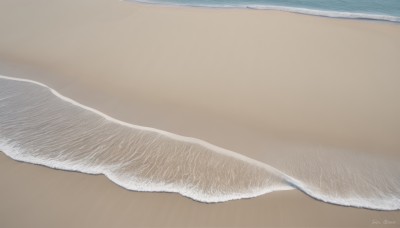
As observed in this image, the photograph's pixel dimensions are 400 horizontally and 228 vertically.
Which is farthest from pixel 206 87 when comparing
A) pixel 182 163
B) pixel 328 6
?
pixel 328 6

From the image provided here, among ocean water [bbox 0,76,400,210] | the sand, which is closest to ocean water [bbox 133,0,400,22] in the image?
the sand

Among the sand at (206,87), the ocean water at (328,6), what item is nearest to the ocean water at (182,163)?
the sand at (206,87)

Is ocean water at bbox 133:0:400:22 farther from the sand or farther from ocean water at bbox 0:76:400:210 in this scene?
ocean water at bbox 0:76:400:210

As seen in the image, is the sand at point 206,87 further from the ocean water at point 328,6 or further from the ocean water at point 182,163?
the ocean water at point 328,6

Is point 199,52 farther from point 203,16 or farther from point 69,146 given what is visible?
point 69,146

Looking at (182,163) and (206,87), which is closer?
(182,163)

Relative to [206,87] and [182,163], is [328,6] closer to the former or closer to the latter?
[206,87]
